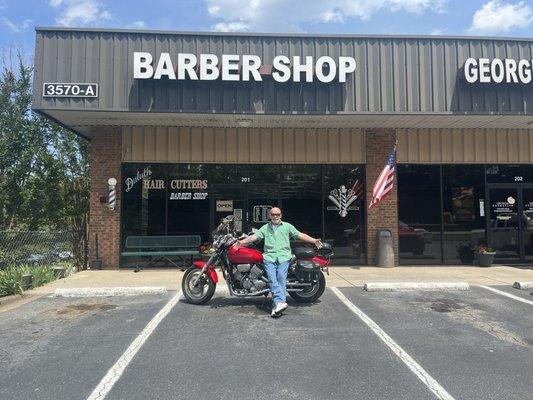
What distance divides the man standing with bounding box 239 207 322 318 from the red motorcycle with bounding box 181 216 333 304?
0.60 feet

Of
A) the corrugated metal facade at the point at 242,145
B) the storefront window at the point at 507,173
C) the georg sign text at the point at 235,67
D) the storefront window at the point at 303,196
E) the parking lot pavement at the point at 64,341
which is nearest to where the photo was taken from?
the parking lot pavement at the point at 64,341

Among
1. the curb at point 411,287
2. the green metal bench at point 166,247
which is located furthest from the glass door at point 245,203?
the curb at point 411,287

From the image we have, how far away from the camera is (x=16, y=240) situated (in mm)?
10477

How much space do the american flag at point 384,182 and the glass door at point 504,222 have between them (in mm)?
3455

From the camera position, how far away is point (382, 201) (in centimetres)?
1320

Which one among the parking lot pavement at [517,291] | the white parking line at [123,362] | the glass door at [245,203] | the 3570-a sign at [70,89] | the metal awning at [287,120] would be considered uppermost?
the 3570-a sign at [70,89]

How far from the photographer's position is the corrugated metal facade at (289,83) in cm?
1090

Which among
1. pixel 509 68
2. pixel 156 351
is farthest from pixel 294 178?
pixel 156 351

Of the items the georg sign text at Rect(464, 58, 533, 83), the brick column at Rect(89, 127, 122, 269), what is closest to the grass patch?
the brick column at Rect(89, 127, 122, 269)

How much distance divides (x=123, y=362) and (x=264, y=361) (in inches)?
58.7

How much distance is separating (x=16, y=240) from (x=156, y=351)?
666 cm

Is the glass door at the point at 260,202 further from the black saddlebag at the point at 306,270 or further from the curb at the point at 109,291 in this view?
the black saddlebag at the point at 306,270

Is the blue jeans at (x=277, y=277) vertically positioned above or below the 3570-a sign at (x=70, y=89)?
below

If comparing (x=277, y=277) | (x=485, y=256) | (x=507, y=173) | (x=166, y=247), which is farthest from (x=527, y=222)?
(x=166, y=247)
